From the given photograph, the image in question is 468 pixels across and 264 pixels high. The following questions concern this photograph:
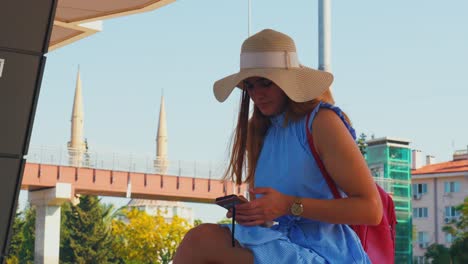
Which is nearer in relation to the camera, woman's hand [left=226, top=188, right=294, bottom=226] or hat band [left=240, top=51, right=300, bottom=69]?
woman's hand [left=226, top=188, right=294, bottom=226]

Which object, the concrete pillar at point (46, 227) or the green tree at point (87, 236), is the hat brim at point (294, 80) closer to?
the concrete pillar at point (46, 227)

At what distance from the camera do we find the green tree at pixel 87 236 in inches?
2579

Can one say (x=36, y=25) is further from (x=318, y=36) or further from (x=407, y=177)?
(x=407, y=177)

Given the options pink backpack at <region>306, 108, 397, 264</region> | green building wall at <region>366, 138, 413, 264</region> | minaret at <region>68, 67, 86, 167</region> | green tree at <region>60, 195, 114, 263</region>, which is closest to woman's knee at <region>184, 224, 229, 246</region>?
pink backpack at <region>306, 108, 397, 264</region>

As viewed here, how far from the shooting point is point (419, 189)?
9562 cm

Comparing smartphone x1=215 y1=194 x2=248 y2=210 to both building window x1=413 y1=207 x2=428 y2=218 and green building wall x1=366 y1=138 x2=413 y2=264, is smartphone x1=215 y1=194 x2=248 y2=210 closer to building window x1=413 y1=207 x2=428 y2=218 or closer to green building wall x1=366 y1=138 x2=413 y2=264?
green building wall x1=366 y1=138 x2=413 y2=264

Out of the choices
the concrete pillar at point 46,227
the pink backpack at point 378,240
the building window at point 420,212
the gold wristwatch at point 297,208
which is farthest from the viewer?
the building window at point 420,212

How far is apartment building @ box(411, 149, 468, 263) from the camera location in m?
92.3

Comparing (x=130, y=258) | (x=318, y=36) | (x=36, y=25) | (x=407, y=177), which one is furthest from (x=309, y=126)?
(x=407, y=177)

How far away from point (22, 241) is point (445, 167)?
132 ft

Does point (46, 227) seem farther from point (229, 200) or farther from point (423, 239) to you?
point (229, 200)

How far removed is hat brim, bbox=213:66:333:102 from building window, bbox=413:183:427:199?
9331 cm

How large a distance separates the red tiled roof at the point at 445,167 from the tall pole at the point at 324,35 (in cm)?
8351

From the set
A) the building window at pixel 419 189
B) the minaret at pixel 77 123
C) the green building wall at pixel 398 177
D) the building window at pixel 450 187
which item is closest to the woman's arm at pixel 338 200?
the green building wall at pixel 398 177
